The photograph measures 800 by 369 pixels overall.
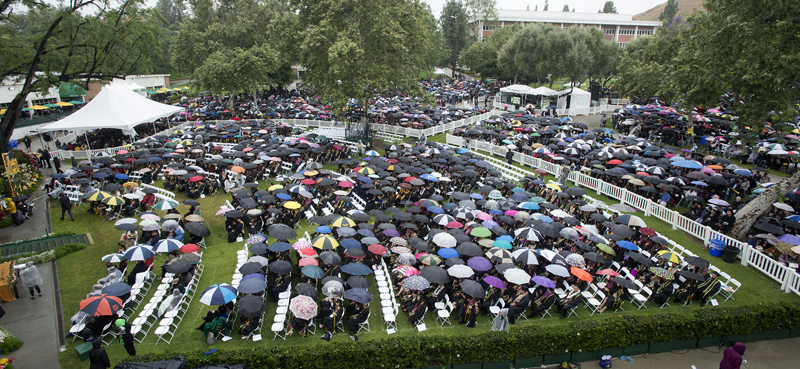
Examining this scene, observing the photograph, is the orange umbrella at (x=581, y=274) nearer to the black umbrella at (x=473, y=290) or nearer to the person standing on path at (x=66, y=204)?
the black umbrella at (x=473, y=290)

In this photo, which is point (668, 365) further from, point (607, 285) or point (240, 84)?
point (240, 84)

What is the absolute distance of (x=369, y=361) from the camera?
362 inches

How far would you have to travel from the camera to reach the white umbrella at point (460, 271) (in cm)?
1102

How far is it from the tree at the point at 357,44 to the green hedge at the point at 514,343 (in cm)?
2104

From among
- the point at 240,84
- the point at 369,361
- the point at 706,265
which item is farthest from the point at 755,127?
the point at 240,84

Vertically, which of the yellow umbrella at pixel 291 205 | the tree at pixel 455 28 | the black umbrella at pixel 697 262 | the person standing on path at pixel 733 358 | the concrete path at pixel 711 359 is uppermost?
the tree at pixel 455 28

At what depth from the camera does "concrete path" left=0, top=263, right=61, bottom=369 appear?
30.8 ft

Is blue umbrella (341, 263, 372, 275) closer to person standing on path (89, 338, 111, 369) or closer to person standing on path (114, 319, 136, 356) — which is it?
person standing on path (114, 319, 136, 356)

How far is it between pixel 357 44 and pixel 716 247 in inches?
914

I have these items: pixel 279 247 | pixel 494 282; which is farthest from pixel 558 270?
pixel 279 247

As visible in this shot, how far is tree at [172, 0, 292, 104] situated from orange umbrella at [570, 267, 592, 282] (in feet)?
107

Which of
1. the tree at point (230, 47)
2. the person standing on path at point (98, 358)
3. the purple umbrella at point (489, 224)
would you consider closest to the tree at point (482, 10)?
the tree at point (230, 47)

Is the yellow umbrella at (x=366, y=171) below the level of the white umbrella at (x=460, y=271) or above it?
above

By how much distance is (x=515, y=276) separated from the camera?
36.2ft
